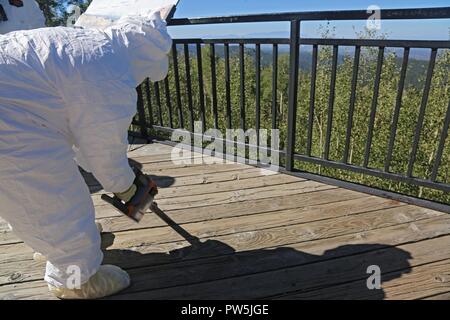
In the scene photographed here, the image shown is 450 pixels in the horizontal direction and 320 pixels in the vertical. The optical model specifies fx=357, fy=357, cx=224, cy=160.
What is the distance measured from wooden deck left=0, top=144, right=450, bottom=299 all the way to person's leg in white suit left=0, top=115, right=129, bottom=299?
25 cm

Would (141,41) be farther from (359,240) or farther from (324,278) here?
(359,240)

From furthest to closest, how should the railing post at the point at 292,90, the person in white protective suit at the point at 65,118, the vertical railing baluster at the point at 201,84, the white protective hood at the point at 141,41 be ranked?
the vertical railing baluster at the point at 201,84 → the railing post at the point at 292,90 → the white protective hood at the point at 141,41 → the person in white protective suit at the point at 65,118

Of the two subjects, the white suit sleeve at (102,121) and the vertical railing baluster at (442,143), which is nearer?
the white suit sleeve at (102,121)

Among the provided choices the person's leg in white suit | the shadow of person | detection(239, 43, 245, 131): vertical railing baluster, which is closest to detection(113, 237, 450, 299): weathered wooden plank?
the shadow of person

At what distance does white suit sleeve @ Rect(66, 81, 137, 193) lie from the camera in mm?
1073

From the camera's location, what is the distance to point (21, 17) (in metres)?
2.34

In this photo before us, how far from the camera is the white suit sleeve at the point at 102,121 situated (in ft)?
3.52

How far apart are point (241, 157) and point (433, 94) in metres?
16.5

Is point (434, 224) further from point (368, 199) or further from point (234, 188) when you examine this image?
point (234, 188)

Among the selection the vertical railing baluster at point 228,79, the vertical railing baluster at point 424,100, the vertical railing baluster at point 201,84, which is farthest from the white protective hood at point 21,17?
the vertical railing baluster at point 424,100

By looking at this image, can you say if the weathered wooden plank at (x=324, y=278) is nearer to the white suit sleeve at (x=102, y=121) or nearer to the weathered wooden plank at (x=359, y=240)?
the weathered wooden plank at (x=359, y=240)

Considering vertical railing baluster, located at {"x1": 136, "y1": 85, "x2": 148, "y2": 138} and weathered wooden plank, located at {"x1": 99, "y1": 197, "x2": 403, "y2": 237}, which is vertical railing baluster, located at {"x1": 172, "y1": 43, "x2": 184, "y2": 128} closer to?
vertical railing baluster, located at {"x1": 136, "y1": 85, "x2": 148, "y2": 138}

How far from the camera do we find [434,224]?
1.85 meters

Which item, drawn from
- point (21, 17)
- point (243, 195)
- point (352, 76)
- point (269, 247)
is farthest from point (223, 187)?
point (21, 17)
